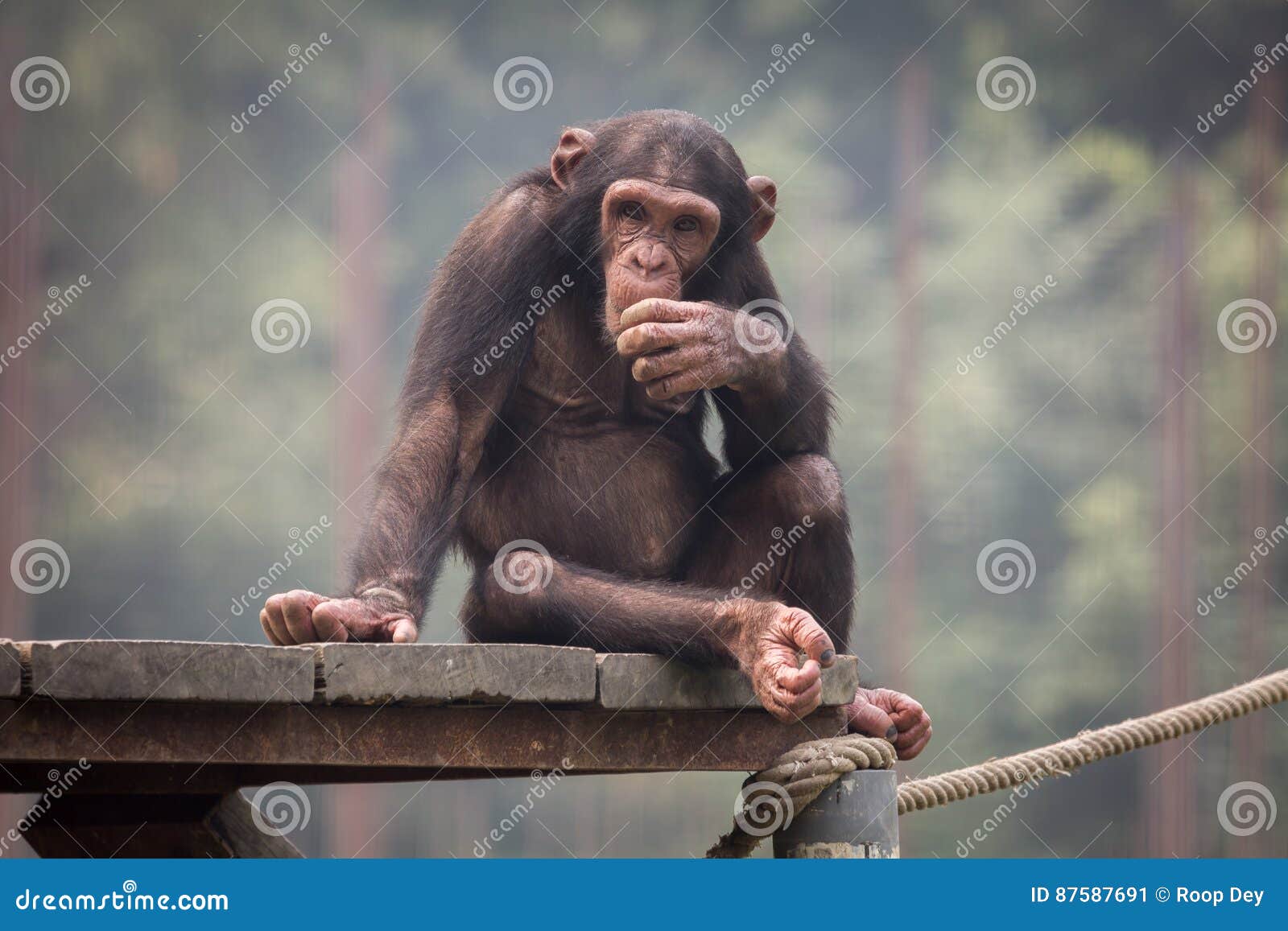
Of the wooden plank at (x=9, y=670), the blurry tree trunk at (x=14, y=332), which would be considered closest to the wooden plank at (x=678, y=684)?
the wooden plank at (x=9, y=670)

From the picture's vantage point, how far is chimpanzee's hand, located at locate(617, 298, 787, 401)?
323 cm

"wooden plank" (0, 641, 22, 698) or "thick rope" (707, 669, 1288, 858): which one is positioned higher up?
"thick rope" (707, 669, 1288, 858)

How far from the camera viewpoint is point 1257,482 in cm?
983

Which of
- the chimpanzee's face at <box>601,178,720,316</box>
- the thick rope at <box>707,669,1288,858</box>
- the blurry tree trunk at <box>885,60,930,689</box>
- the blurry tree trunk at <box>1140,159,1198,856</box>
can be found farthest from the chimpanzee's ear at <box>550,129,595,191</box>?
the blurry tree trunk at <box>1140,159,1198,856</box>

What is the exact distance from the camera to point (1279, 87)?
10.2 meters

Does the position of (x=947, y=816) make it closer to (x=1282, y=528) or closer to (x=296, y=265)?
(x=1282, y=528)

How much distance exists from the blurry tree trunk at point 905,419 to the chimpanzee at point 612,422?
5.61m

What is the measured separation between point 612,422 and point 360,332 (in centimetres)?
551

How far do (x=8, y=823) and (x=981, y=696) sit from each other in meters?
5.80

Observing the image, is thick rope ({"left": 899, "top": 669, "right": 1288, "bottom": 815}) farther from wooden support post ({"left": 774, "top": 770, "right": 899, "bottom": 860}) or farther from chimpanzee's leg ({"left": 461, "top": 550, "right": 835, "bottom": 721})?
chimpanzee's leg ({"left": 461, "top": 550, "right": 835, "bottom": 721})

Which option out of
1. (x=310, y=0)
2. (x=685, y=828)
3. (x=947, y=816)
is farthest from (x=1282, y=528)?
(x=310, y=0)

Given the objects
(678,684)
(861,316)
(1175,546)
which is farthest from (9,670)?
(1175,546)

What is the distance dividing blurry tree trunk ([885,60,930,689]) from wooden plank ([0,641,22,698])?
24.4 feet

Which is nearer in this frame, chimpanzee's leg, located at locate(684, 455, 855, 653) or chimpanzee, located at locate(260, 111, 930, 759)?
chimpanzee, located at locate(260, 111, 930, 759)
